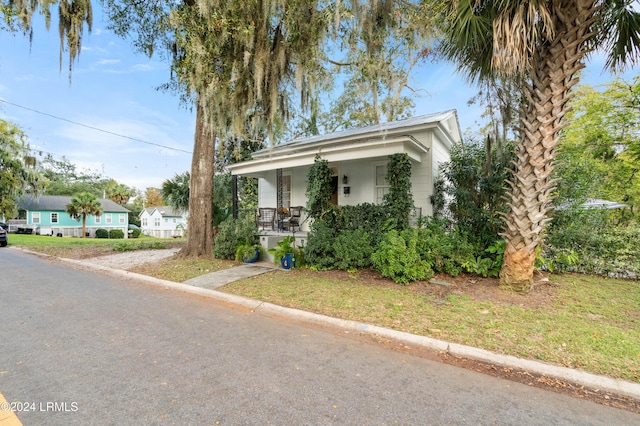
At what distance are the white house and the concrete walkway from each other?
101 inches

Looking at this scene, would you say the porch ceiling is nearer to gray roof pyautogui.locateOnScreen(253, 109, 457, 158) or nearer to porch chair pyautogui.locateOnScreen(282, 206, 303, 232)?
gray roof pyautogui.locateOnScreen(253, 109, 457, 158)

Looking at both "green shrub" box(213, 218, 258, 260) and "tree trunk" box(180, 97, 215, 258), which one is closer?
"green shrub" box(213, 218, 258, 260)

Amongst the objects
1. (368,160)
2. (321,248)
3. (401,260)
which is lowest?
(401,260)

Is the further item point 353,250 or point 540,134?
point 353,250

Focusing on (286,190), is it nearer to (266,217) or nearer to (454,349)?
(266,217)

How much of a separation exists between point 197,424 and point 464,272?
20.1 ft

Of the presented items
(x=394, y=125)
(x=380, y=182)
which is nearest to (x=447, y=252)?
(x=380, y=182)

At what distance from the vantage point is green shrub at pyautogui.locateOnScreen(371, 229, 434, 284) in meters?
6.02

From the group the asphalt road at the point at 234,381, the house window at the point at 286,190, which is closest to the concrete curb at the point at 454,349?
the asphalt road at the point at 234,381

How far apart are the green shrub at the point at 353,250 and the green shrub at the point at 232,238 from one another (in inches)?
127

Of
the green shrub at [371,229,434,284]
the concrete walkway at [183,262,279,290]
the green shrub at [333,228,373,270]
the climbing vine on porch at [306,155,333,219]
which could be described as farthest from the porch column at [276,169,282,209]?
the green shrub at [371,229,434,284]

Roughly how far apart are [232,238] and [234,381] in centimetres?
685

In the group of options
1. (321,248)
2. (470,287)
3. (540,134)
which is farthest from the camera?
(321,248)

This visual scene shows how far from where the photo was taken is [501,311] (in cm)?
438
